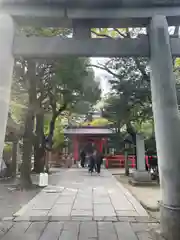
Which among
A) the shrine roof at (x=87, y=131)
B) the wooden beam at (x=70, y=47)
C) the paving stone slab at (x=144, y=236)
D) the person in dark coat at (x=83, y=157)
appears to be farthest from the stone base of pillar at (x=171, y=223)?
the shrine roof at (x=87, y=131)

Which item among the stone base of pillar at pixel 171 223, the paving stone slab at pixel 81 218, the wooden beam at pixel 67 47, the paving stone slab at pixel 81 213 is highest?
the wooden beam at pixel 67 47

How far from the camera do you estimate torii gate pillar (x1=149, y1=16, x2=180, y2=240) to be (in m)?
3.90

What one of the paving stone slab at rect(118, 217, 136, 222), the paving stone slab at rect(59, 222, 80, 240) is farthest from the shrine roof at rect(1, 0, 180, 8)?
the paving stone slab at rect(118, 217, 136, 222)

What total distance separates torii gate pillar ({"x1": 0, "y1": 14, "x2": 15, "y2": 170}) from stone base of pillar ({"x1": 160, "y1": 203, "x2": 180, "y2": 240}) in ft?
9.25

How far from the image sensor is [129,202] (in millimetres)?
7043

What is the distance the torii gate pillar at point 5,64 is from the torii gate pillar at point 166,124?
Answer: 7.99 ft

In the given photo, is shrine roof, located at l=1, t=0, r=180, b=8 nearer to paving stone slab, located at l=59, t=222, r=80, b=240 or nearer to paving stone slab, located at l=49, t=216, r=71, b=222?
paving stone slab, located at l=59, t=222, r=80, b=240

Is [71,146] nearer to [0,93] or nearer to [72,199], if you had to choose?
[72,199]

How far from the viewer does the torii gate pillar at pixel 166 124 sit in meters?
3.90

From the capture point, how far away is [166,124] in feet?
13.3

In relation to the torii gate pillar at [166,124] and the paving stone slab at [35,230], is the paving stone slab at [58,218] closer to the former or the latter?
the paving stone slab at [35,230]

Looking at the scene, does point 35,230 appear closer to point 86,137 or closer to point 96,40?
point 96,40

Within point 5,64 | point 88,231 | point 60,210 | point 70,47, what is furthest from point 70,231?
point 70,47

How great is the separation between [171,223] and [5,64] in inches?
143
